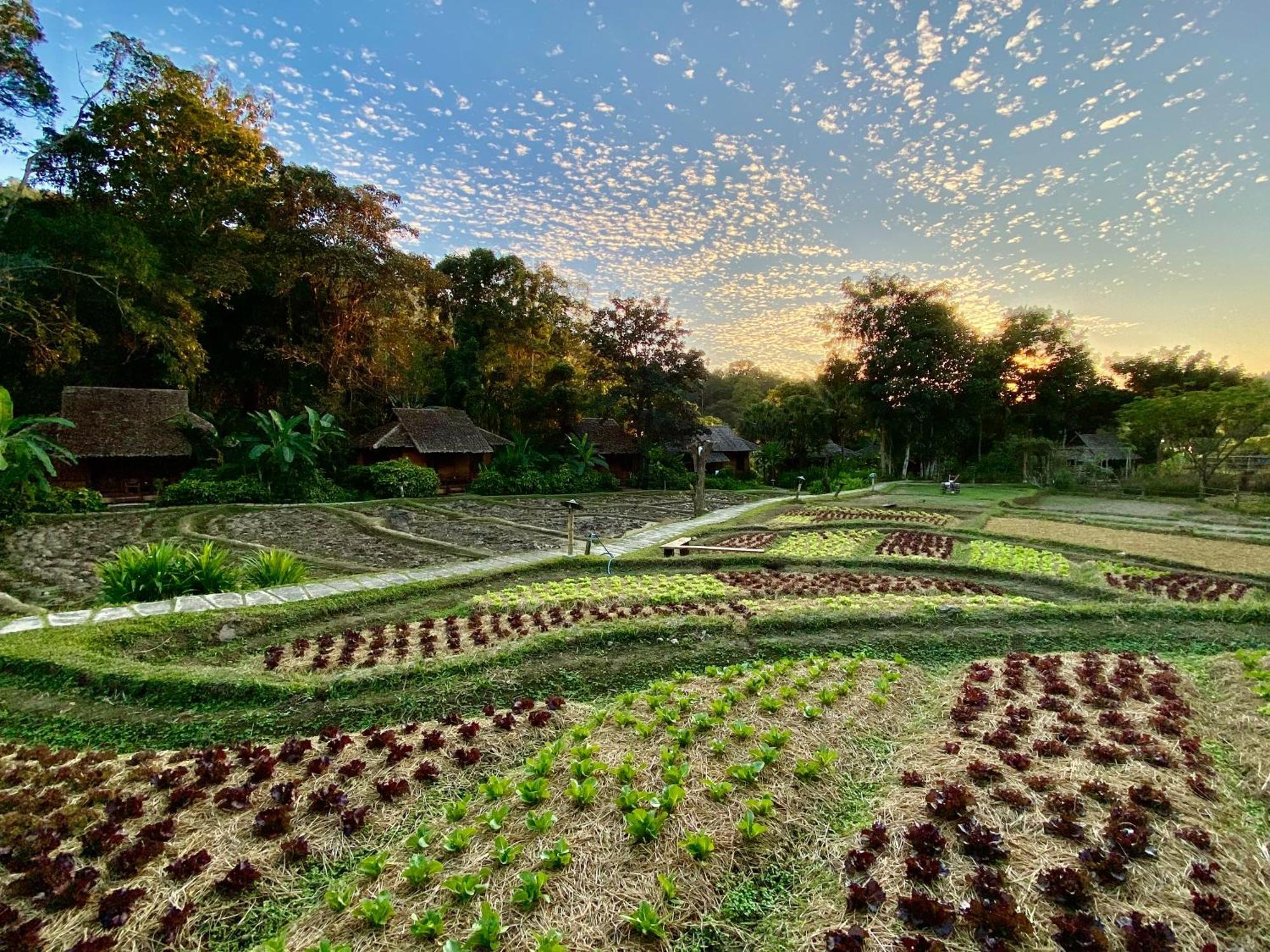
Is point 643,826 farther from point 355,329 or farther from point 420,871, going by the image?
point 355,329

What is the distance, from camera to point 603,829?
290 centimetres

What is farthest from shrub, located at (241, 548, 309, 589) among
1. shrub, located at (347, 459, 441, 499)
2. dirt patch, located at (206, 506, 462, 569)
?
shrub, located at (347, 459, 441, 499)

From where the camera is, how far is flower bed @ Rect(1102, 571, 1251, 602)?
8.02 metres

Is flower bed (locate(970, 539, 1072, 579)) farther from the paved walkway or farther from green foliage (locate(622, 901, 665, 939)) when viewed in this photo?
green foliage (locate(622, 901, 665, 939))

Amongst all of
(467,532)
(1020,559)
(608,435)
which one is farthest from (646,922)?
(608,435)

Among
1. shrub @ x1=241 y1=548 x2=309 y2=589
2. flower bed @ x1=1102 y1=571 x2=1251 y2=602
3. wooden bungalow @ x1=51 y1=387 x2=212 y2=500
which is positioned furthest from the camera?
wooden bungalow @ x1=51 y1=387 x2=212 y2=500

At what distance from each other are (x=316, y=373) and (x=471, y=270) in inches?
475

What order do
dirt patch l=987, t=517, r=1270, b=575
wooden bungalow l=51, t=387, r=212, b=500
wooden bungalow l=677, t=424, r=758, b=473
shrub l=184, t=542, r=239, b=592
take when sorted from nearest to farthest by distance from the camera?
shrub l=184, t=542, r=239, b=592 < dirt patch l=987, t=517, r=1270, b=575 < wooden bungalow l=51, t=387, r=212, b=500 < wooden bungalow l=677, t=424, r=758, b=473

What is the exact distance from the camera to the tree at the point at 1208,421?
21078 mm

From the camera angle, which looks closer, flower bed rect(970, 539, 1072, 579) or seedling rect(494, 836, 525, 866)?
seedling rect(494, 836, 525, 866)

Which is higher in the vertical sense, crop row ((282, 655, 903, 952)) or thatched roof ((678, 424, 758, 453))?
thatched roof ((678, 424, 758, 453))

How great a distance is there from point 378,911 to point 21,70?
24623 mm

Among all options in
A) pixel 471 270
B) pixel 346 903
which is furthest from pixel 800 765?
pixel 471 270

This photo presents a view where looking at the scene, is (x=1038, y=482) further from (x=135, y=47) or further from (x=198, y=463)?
(x=135, y=47)
